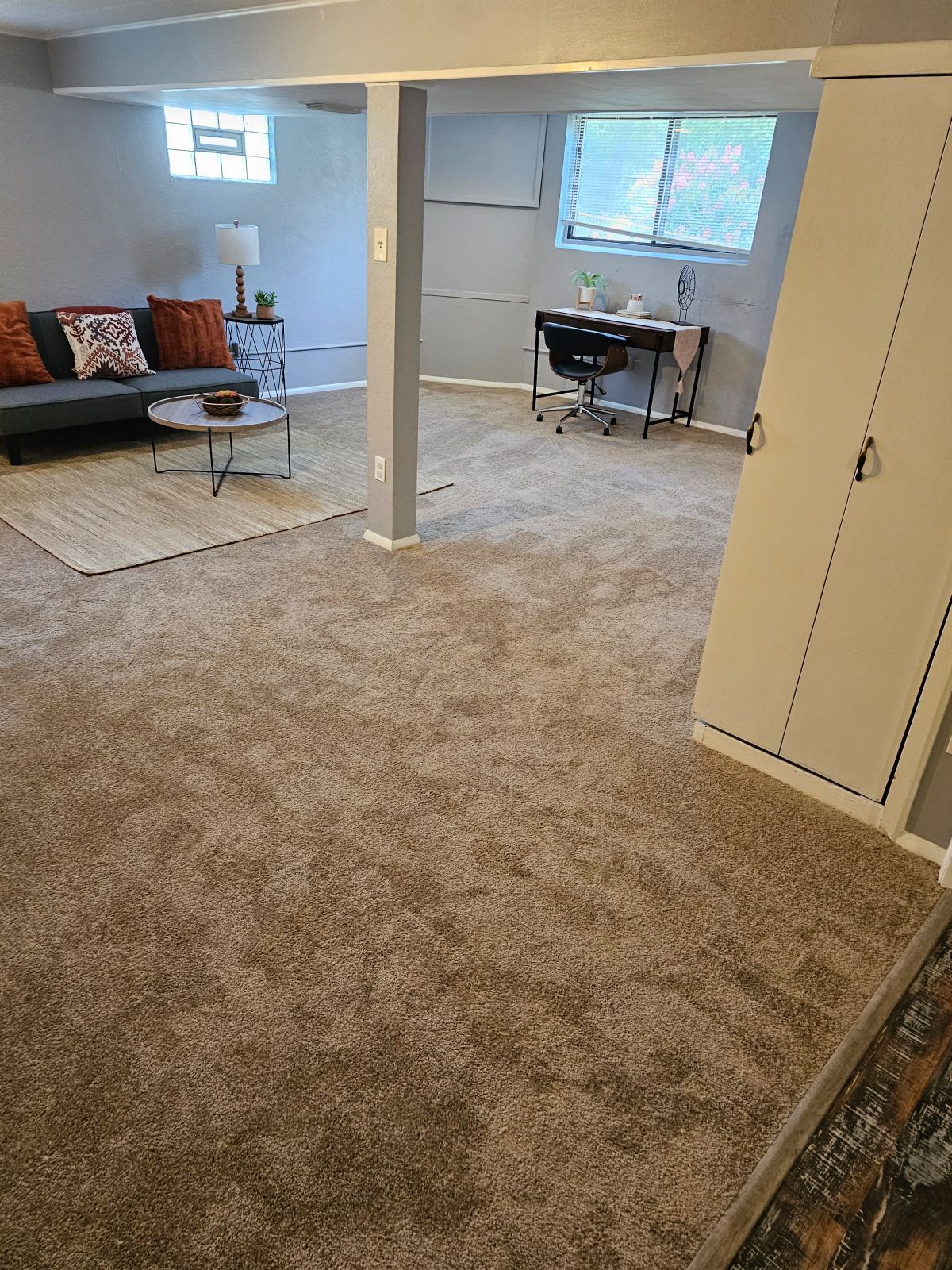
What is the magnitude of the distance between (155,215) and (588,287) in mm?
3434

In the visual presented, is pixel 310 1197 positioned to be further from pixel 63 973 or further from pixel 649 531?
pixel 649 531

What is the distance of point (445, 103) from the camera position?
4633mm

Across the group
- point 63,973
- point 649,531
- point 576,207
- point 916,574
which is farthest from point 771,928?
point 576,207

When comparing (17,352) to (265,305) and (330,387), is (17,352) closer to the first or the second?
(265,305)

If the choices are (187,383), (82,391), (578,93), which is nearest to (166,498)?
(82,391)

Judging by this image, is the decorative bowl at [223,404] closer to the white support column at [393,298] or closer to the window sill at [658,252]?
the white support column at [393,298]

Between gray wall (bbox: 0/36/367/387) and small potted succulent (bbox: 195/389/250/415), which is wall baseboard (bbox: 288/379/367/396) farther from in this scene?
small potted succulent (bbox: 195/389/250/415)

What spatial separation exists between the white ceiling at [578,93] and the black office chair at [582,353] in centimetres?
153

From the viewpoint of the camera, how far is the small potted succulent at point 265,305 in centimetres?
633

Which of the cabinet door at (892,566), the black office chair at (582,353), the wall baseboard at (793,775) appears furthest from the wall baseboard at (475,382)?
the cabinet door at (892,566)

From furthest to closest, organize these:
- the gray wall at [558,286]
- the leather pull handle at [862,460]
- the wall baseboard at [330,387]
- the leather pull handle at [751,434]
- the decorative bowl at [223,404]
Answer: the wall baseboard at [330,387], the gray wall at [558,286], the decorative bowl at [223,404], the leather pull handle at [751,434], the leather pull handle at [862,460]

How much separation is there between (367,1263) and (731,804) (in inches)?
64.0

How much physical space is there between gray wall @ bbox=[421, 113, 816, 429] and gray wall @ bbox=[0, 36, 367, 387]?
900mm

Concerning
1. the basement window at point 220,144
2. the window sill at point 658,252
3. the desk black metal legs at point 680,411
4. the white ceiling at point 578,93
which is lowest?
the desk black metal legs at point 680,411
